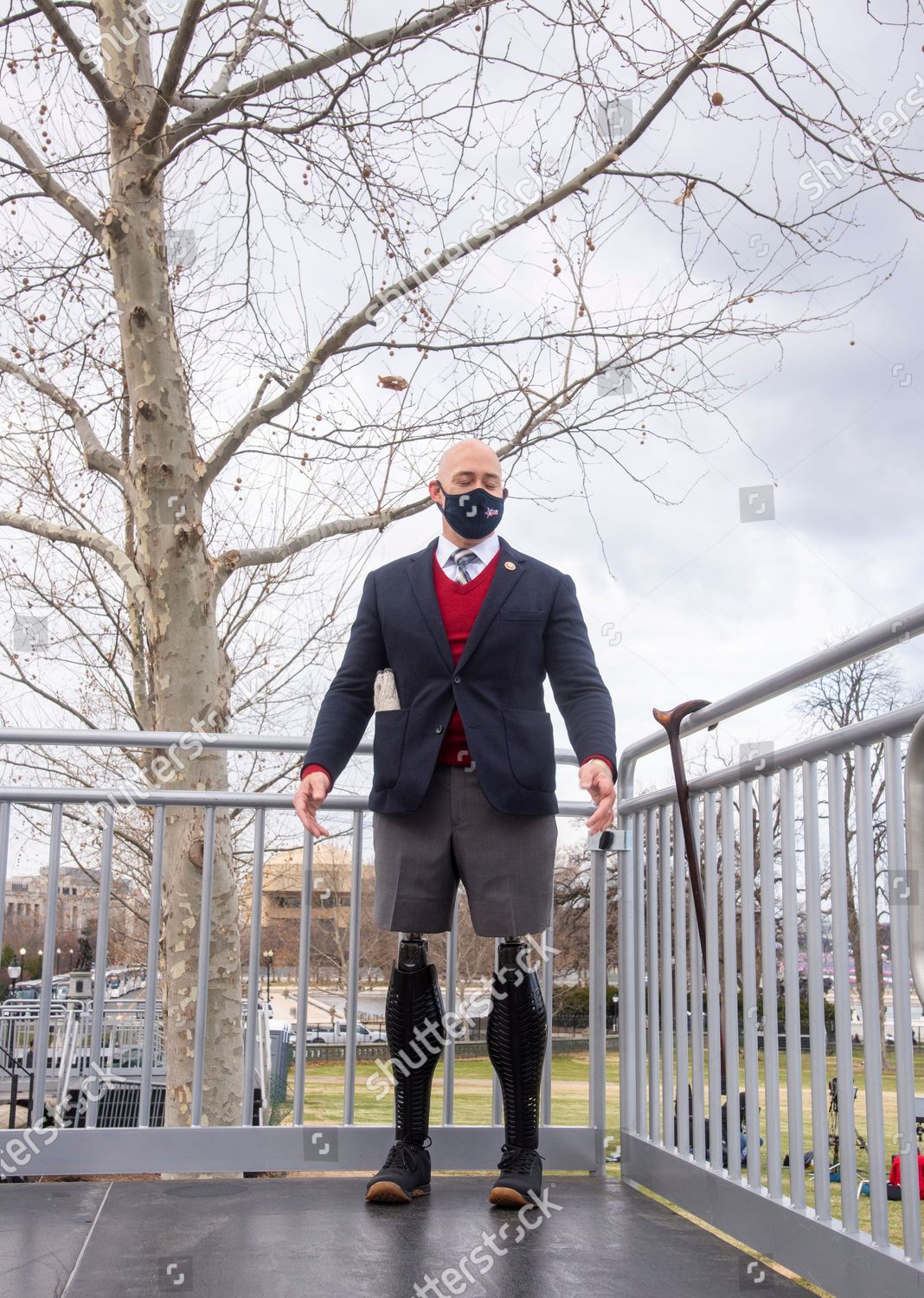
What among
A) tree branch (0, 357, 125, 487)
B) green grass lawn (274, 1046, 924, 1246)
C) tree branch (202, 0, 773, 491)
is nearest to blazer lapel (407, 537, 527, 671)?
green grass lawn (274, 1046, 924, 1246)

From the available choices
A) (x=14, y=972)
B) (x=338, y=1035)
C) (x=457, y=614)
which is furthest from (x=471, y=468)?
(x=14, y=972)

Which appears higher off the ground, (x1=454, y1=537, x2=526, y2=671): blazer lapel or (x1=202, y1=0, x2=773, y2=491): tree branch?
(x1=202, y1=0, x2=773, y2=491): tree branch

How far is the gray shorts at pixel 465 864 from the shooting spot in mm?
2557

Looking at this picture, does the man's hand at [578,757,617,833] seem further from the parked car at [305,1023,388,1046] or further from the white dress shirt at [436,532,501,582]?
the parked car at [305,1023,388,1046]

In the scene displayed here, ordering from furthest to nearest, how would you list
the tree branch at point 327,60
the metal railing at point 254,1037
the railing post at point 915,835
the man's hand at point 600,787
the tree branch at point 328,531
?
the tree branch at point 328,531
the tree branch at point 327,60
the metal railing at point 254,1037
the man's hand at point 600,787
the railing post at point 915,835

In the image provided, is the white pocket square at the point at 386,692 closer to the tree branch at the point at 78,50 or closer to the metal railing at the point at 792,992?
the metal railing at the point at 792,992

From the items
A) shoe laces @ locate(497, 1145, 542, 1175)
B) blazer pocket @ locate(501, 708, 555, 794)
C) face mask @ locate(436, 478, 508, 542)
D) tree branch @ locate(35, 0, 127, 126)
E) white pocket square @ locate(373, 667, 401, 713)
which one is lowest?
shoe laces @ locate(497, 1145, 542, 1175)

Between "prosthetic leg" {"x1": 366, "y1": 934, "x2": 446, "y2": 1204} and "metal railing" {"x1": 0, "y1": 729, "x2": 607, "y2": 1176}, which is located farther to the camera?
"metal railing" {"x1": 0, "y1": 729, "x2": 607, "y2": 1176}

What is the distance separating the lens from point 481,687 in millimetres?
2600

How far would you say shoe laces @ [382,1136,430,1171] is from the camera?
265 centimetres

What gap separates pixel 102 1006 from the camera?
2.98 meters

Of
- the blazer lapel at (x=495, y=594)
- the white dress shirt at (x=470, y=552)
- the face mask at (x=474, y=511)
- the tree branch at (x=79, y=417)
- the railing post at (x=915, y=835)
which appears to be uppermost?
the tree branch at (x=79, y=417)

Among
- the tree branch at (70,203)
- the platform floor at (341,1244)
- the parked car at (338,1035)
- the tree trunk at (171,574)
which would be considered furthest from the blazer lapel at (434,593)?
the tree branch at (70,203)

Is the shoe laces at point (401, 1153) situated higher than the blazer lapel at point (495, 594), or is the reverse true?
the blazer lapel at point (495, 594)
